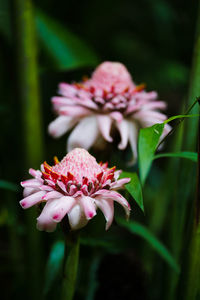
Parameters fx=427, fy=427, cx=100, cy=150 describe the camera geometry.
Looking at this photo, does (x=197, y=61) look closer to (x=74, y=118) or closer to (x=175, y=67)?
(x=74, y=118)

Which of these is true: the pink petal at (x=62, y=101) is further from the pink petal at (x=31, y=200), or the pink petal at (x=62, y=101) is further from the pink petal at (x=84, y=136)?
the pink petal at (x=31, y=200)

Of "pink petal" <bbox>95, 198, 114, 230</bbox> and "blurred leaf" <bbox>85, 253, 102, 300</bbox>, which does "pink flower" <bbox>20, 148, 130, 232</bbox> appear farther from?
"blurred leaf" <bbox>85, 253, 102, 300</bbox>

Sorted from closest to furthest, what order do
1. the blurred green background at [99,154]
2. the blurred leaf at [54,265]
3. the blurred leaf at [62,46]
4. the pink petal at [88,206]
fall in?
1. the pink petal at [88,206]
2. the blurred leaf at [54,265]
3. the blurred green background at [99,154]
4. the blurred leaf at [62,46]

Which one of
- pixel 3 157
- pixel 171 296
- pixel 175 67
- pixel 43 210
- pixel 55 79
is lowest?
pixel 171 296

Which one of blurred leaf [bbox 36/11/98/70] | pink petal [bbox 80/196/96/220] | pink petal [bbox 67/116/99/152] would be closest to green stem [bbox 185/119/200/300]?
pink petal [bbox 80/196/96/220]

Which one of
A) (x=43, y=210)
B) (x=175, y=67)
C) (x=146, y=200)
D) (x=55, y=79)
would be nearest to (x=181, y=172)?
(x=43, y=210)

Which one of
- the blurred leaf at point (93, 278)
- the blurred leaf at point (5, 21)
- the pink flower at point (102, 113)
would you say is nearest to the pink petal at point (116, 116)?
the pink flower at point (102, 113)

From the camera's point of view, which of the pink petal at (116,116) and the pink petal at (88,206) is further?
the pink petal at (116,116)

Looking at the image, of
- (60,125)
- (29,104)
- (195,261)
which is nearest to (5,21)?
(29,104)
